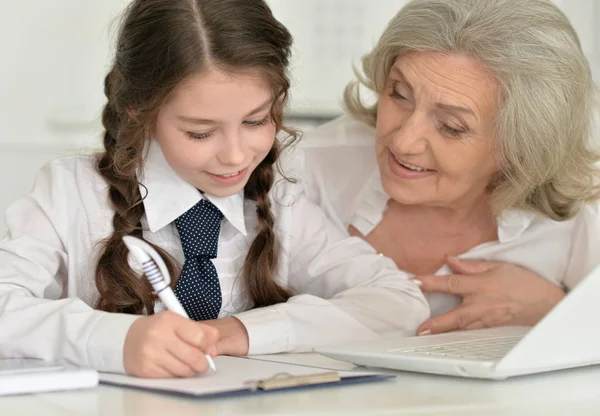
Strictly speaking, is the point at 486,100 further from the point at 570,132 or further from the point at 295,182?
the point at 295,182

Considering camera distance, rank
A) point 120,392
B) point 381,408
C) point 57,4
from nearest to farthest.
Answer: point 381,408 < point 120,392 < point 57,4

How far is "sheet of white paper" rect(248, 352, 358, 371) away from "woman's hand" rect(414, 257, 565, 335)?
1.31 ft

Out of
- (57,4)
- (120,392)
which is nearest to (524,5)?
(120,392)

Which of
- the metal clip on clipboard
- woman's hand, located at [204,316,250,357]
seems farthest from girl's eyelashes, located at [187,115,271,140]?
the metal clip on clipboard

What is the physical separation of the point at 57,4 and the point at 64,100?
0.97 feet

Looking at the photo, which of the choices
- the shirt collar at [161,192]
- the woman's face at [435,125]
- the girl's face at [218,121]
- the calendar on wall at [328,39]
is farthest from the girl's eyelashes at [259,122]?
the calendar on wall at [328,39]

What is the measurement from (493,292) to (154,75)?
77 centimetres

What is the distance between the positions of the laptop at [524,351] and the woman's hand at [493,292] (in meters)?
0.51

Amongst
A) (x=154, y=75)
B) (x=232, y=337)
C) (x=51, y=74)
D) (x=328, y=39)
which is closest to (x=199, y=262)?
(x=232, y=337)

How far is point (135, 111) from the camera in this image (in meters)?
1.46

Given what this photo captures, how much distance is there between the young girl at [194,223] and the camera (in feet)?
4.51

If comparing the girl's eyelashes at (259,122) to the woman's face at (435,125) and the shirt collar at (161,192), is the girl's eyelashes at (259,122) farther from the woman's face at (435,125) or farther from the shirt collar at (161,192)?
the woman's face at (435,125)

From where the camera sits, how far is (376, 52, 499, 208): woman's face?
1619mm

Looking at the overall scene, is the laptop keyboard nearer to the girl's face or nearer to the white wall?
the girl's face
